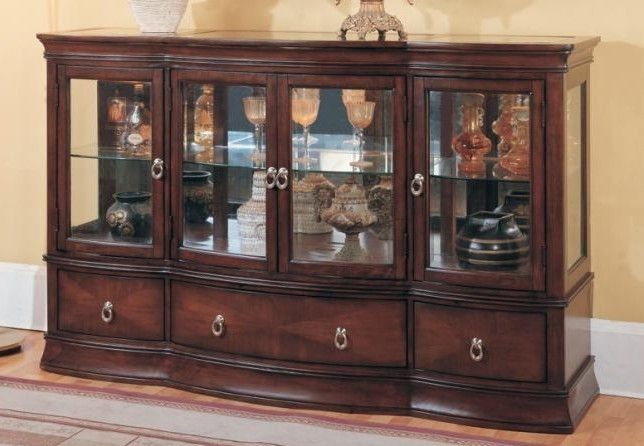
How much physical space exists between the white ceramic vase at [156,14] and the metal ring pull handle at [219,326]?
0.89 m

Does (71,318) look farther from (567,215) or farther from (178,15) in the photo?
(567,215)

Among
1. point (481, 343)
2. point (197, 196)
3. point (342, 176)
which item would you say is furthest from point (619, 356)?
point (197, 196)

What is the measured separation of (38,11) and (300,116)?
51.2 inches

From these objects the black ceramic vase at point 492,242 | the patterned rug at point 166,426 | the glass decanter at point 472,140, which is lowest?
the patterned rug at point 166,426

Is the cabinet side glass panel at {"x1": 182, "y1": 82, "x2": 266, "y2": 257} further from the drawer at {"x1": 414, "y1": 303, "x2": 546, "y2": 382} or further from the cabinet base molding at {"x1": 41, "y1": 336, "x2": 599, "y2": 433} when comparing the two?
the drawer at {"x1": 414, "y1": 303, "x2": 546, "y2": 382}

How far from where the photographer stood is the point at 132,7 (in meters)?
4.02

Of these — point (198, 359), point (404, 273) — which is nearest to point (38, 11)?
point (198, 359)

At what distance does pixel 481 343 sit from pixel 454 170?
490 millimetres

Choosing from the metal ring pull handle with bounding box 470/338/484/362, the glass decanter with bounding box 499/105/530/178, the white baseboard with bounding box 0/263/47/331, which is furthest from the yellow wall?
the white baseboard with bounding box 0/263/47/331

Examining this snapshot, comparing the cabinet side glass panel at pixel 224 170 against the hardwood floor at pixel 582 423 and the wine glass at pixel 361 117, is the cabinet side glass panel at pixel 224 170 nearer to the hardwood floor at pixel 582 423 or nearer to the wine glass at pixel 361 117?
the wine glass at pixel 361 117

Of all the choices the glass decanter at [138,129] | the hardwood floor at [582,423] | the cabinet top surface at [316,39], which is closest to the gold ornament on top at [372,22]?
the cabinet top surface at [316,39]

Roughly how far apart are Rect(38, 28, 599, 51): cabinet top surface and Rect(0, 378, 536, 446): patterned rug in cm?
106

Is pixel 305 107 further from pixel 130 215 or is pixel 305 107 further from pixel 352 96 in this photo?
pixel 130 215

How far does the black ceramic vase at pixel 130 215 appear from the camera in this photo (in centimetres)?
403
